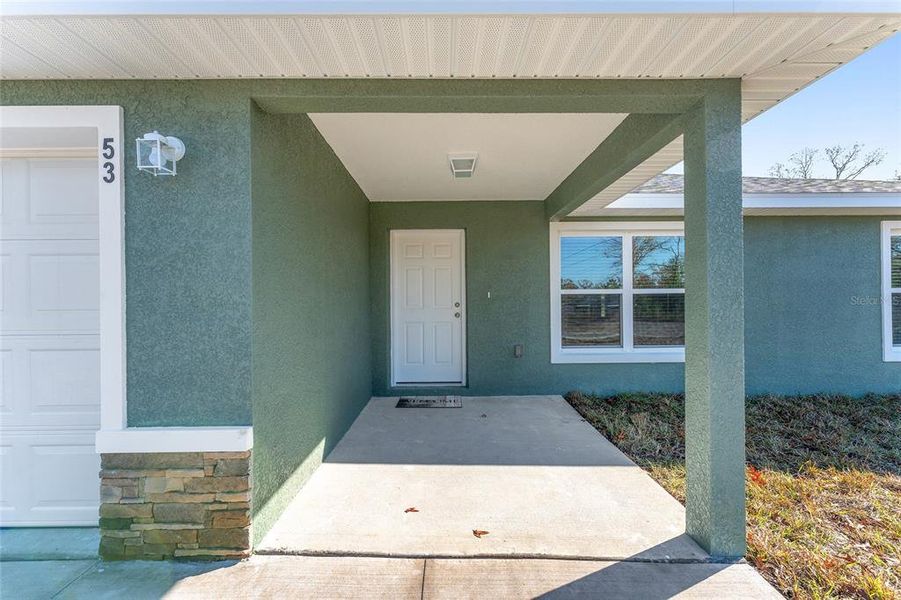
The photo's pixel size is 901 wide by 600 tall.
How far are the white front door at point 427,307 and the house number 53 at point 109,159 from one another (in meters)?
3.86

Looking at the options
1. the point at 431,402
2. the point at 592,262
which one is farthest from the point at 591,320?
the point at 431,402

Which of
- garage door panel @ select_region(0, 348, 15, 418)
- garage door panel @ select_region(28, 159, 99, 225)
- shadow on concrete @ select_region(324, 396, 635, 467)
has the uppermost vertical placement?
garage door panel @ select_region(28, 159, 99, 225)

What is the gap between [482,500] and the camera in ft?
9.89

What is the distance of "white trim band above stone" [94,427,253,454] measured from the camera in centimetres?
231

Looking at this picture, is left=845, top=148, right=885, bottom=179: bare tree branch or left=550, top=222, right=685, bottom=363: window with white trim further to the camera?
left=845, top=148, right=885, bottom=179: bare tree branch

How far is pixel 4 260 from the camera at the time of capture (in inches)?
103

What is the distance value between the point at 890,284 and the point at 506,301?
5223 mm

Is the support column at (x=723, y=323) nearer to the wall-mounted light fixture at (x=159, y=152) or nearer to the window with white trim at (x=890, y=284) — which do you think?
the wall-mounted light fixture at (x=159, y=152)

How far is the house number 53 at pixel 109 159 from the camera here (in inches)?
92.7

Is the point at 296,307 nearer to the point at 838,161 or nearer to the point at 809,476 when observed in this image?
the point at 809,476

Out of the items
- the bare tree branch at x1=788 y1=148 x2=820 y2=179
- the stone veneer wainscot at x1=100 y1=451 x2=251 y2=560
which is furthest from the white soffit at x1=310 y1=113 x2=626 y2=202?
the bare tree branch at x1=788 y1=148 x2=820 y2=179

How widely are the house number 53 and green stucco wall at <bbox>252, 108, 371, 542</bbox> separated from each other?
0.74 m

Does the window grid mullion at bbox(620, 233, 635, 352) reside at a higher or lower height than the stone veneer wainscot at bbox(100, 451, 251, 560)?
higher

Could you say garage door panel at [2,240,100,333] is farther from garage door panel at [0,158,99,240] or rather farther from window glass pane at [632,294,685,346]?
window glass pane at [632,294,685,346]
